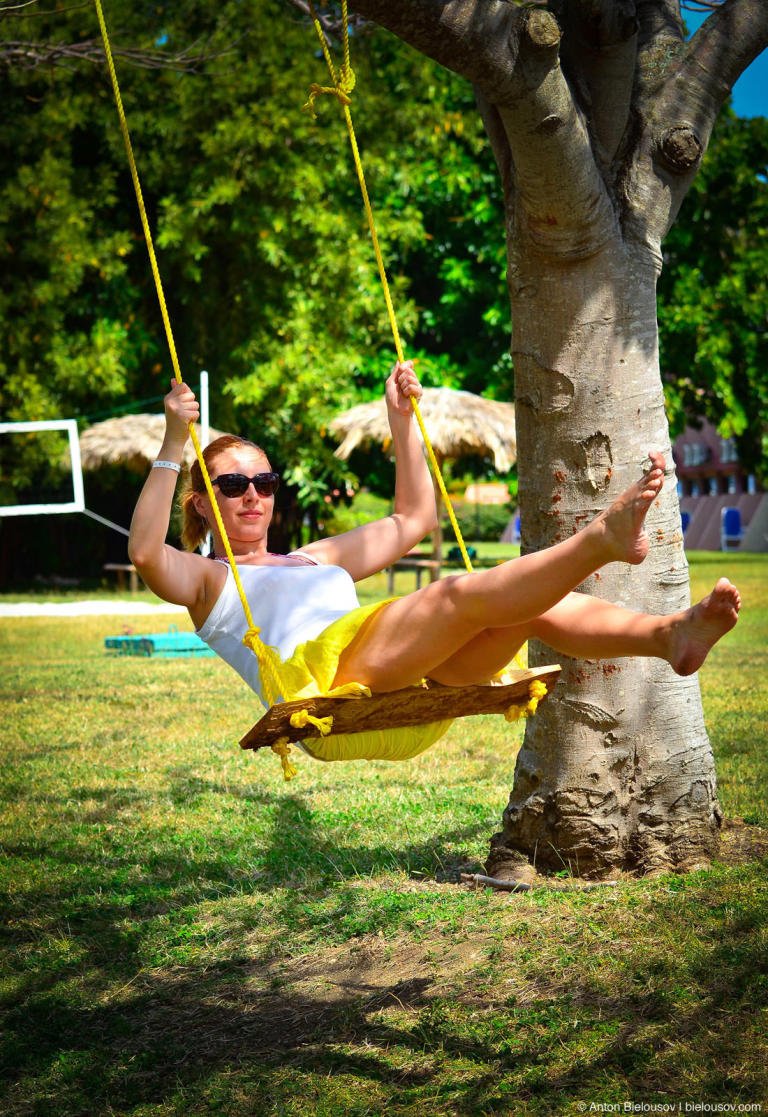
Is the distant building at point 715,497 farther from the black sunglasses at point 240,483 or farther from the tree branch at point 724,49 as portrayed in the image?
→ the black sunglasses at point 240,483

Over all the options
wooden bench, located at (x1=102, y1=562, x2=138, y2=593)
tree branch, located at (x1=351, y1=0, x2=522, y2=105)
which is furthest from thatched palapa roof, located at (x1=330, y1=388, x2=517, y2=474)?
tree branch, located at (x1=351, y1=0, x2=522, y2=105)

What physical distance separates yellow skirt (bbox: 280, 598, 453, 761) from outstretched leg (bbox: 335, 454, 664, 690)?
0.05 m

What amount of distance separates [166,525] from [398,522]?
944mm

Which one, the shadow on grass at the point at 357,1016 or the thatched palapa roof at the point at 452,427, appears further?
the thatched palapa roof at the point at 452,427

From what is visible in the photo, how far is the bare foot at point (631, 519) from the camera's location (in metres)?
2.77

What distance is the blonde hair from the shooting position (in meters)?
3.98

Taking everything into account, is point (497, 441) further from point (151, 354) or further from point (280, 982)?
point (280, 982)

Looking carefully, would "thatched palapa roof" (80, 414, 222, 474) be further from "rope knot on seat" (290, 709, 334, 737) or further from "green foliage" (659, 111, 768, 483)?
"rope knot on seat" (290, 709, 334, 737)

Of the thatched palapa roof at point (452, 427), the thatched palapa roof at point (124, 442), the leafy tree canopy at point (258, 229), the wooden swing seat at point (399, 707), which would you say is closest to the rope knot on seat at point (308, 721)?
the wooden swing seat at point (399, 707)

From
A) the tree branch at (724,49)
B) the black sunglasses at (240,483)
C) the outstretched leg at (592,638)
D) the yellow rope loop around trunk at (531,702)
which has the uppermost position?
the tree branch at (724,49)

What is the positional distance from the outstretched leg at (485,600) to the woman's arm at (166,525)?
0.60 metres

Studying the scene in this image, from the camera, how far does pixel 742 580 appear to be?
18.7 metres

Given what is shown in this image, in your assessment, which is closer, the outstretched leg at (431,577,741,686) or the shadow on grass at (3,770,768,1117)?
the shadow on grass at (3,770,768,1117)

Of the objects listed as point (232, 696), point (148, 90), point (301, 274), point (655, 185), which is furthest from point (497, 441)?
point (655, 185)
